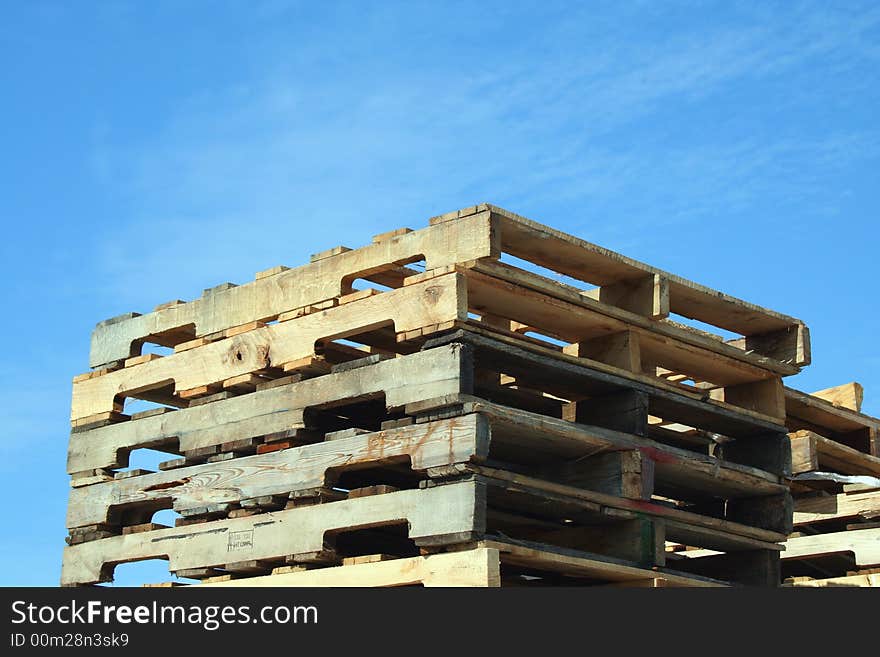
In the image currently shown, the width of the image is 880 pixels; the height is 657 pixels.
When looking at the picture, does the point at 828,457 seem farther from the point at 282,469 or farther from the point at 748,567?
the point at 282,469

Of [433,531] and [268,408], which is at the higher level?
[268,408]

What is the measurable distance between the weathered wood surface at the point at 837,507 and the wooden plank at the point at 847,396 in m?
1.20

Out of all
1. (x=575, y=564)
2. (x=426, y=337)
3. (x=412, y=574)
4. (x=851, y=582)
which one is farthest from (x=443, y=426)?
(x=851, y=582)

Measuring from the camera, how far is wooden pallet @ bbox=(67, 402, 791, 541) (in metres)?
8.59

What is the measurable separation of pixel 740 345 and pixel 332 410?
11.8 ft

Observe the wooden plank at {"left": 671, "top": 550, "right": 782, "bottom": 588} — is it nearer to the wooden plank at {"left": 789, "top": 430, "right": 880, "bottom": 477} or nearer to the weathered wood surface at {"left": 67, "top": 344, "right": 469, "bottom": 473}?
the wooden plank at {"left": 789, "top": 430, "right": 880, "bottom": 477}

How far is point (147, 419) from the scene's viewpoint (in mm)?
10391

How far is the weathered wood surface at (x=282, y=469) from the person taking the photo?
8.47m

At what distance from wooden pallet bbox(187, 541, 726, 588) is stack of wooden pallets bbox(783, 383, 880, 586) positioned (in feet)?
5.29

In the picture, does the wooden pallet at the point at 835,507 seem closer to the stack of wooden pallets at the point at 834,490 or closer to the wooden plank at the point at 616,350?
the stack of wooden pallets at the point at 834,490

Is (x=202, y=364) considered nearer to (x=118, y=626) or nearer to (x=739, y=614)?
(x=118, y=626)

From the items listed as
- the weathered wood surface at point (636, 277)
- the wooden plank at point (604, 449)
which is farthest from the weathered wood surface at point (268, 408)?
the weathered wood surface at point (636, 277)

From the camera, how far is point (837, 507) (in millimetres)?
11328

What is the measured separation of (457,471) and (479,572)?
61 centimetres
